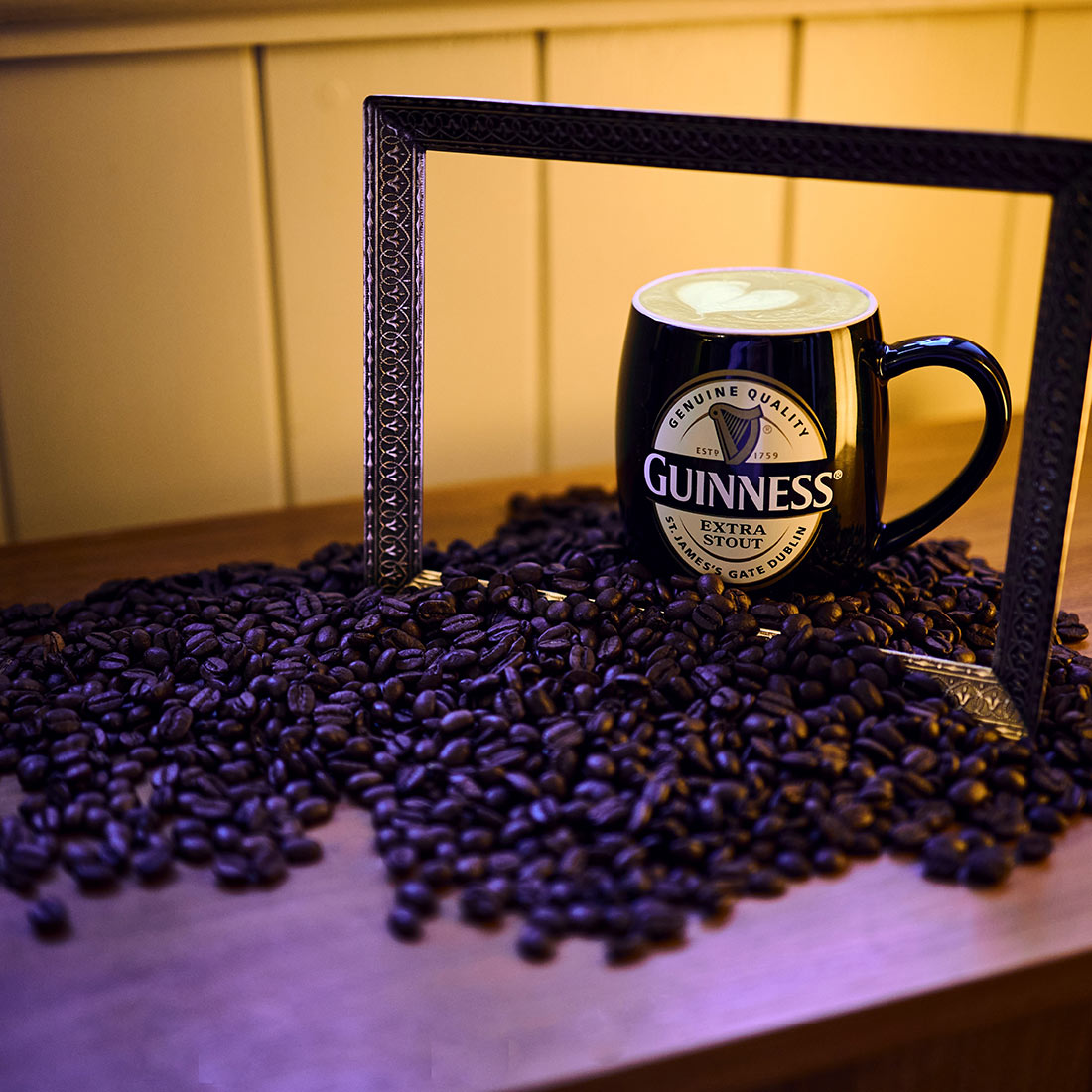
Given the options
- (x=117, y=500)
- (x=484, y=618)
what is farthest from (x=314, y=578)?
(x=117, y=500)

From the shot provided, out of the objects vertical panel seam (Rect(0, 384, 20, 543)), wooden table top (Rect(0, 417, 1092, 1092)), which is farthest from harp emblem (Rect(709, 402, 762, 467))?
vertical panel seam (Rect(0, 384, 20, 543))

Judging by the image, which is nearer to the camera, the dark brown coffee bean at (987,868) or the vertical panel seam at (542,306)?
the dark brown coffee bean at (987,868)

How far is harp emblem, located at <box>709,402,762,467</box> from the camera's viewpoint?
2.52ft

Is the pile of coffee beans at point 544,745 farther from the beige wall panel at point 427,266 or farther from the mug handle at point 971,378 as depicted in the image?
the beige wall panel at point 427,266

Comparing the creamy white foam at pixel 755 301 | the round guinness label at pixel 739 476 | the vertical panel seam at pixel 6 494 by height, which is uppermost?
the creamy white foam at pixel 755 301

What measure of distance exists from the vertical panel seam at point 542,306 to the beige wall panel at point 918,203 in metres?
0.26

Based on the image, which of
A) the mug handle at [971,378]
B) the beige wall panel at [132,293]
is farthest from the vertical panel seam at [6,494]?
the mug handle at [971,378]

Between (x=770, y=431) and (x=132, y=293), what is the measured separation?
609 mm

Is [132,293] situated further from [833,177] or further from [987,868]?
[987,868]

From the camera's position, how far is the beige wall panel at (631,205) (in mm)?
1162

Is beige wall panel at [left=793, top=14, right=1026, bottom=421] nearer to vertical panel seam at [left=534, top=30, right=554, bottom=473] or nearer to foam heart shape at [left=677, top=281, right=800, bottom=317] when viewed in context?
vertical panel seam at [left=534, top=30, right=554, bottom=473]

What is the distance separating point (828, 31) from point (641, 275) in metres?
0.29

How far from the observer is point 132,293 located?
1.09 m

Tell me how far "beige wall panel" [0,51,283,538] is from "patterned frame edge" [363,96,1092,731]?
1.04 ft
